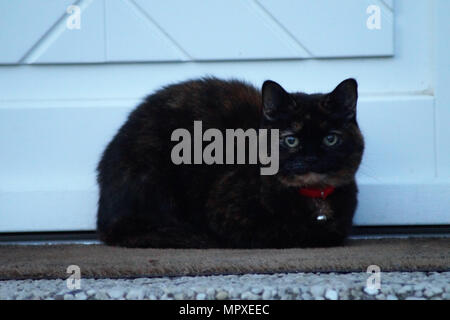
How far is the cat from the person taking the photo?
239 cm

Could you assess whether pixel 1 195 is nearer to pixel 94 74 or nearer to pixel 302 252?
pixel 94 74

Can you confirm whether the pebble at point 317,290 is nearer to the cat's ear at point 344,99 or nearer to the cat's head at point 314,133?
the cat's head at point 314,133

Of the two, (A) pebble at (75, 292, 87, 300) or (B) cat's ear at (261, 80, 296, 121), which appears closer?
(A) pebble at (75, 292, 87, 300)

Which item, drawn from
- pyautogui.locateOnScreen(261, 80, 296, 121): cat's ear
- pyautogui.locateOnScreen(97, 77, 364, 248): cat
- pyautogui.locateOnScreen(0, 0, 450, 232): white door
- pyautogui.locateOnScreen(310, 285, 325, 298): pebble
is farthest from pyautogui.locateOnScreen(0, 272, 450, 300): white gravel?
pyautogui.locateOnScreen(0, 0, 450, 232): white door

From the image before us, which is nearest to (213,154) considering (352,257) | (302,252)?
(302,252)

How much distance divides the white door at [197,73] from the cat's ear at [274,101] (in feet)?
1.56

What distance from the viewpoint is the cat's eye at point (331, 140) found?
2.40 metres

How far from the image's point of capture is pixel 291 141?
239cm

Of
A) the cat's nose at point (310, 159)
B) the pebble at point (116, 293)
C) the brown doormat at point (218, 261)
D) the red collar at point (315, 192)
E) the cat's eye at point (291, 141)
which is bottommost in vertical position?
the pebble at point (116, 293)

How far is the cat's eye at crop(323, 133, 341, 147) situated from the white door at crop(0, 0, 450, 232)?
1.46 feet

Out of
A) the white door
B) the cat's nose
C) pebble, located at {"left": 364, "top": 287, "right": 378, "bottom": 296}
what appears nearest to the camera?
pebble, located at {"left": 364, "top": 287, "right": 378, "bottom": 296}

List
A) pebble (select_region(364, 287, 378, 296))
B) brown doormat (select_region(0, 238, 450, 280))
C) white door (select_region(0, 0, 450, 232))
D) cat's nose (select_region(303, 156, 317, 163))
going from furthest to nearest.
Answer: white door (select_region(0, 0, 450, 232))
cat's nose (select_region(303, 156, 317, 163))
brown doormat (select_region(0, 238, 450, 280))
pebble (select_region(364, 287, 378, 296))

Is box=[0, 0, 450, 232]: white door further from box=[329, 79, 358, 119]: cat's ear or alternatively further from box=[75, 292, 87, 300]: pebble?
box=[75, 292, 87, 300]: pebble

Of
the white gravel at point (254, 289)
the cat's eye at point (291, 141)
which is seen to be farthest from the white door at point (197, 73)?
the white gravel at point (254, 289)
